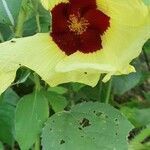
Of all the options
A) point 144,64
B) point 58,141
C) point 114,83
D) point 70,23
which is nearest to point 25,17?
point 70,23

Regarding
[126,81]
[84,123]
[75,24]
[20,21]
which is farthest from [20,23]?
[126,81]

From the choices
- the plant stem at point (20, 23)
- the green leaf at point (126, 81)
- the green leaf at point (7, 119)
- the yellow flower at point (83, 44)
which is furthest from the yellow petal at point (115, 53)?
the green leaf at point (126, 81)

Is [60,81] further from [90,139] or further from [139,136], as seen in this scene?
[139,136]

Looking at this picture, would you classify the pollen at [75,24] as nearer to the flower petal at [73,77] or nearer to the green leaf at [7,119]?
the flower petal at [73,77]

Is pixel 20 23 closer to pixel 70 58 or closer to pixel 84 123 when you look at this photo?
pixel 70 58

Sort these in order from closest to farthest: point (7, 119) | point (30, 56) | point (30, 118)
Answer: point (30, 56)
point (30, 118)
point (7, 119)

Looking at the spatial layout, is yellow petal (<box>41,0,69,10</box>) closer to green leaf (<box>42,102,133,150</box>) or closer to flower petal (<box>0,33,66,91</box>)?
flower petal (<box>0,33,66,91</box>)
